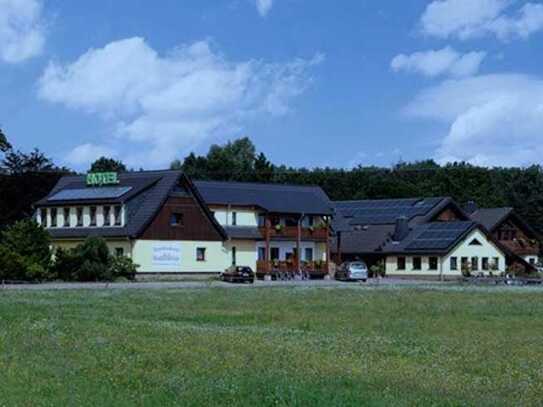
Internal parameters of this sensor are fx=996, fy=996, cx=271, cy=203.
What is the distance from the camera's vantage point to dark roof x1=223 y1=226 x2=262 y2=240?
83.8 m

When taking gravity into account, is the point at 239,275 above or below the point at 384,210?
below

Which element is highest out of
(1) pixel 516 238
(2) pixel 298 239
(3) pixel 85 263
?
(1) pixel 516 238

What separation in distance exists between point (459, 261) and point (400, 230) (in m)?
6.52

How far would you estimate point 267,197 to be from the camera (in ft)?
287

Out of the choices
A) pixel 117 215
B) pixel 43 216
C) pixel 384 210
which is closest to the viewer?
pixel 117 215

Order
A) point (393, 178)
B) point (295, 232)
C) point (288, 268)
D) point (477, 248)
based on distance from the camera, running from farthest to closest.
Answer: point (393, 178), point (477, 248), point (295, 232), point (288, 268)

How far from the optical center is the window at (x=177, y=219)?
7544 cm

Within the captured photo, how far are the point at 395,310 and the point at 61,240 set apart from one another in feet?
152

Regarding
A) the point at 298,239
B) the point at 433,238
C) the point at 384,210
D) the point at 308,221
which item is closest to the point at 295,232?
the point at 298,239

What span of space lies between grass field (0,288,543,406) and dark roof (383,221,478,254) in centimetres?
5375

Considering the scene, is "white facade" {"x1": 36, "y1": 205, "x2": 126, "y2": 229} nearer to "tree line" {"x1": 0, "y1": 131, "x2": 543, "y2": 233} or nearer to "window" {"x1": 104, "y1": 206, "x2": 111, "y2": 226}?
"window" {"x1": 104, "y1": 206, "x2": 111, "y2": 226}

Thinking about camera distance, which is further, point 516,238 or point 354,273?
point 516,238

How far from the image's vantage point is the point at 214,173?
136m

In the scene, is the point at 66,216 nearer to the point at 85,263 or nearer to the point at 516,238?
the point at 85,263
